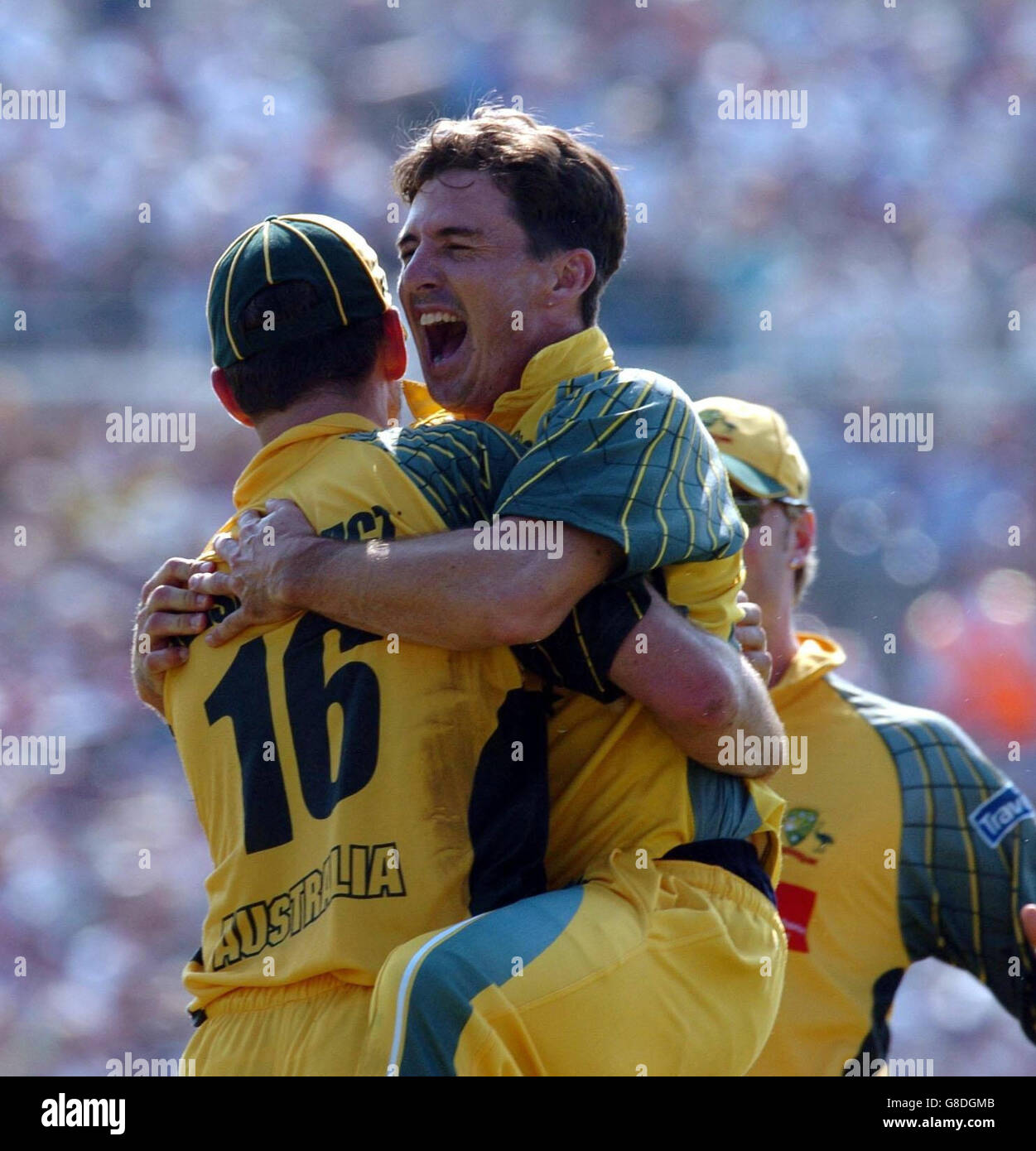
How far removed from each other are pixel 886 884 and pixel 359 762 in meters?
1.72

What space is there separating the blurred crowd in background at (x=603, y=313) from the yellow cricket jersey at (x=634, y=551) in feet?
12.7

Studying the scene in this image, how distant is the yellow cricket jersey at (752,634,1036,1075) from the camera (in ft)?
11.0

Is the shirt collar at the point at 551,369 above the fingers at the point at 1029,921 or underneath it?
above

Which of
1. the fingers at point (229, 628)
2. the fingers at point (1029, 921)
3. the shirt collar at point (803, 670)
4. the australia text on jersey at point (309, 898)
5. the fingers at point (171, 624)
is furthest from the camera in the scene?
the shirt collar at point (803, 670)

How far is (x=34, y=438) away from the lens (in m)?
7.22

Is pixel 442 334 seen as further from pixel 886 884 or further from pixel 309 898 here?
pixel 886 884

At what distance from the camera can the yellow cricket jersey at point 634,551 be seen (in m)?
2.22

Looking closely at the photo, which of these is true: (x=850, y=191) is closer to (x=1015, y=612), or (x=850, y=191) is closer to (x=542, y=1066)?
(x=1015, y=612)

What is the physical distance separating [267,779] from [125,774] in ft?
14.7

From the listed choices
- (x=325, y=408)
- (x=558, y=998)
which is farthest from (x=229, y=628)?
(x=558, y=998)

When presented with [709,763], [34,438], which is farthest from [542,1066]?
[34,438]

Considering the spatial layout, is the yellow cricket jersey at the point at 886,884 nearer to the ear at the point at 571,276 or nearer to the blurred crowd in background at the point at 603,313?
the ear at the point at 571,276

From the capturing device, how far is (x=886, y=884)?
347cm
